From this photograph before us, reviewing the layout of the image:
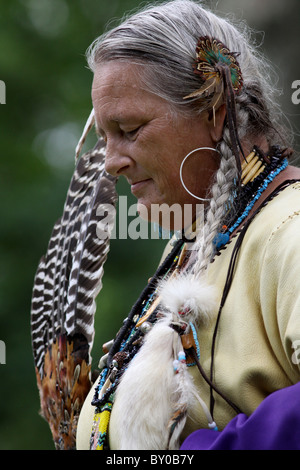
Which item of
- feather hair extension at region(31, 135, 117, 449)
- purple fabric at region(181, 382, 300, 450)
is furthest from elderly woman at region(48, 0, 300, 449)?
feather hair extension at region(31, 135, 117, 449)

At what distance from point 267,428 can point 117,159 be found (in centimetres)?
83

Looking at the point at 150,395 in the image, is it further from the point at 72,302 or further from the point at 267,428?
the point at 72,302

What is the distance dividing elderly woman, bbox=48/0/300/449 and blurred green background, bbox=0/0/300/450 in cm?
255

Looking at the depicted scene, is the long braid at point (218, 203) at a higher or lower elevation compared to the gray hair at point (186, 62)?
lower

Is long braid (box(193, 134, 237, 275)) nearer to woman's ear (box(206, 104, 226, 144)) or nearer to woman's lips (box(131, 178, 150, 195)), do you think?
woman's ear (box(206, 104, 226, 144))

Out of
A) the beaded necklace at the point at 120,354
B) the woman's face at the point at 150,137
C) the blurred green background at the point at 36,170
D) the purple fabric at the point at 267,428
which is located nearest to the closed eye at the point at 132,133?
the woman's face at the point at 150,137

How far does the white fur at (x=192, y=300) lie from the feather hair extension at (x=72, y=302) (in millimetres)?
745

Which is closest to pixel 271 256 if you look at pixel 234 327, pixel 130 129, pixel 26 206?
pixel 234 327

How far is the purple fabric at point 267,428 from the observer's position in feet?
4.25

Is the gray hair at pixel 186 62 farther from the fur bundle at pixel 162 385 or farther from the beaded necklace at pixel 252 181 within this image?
the fur bundle at pixel 162 385

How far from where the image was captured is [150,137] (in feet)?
5.85

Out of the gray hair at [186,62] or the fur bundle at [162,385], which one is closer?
the fur bundle at [162,385]

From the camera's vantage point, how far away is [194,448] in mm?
1428

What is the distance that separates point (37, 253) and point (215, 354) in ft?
12.1
